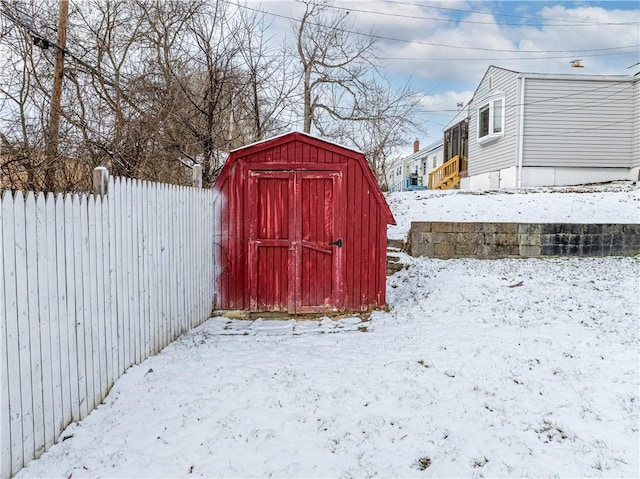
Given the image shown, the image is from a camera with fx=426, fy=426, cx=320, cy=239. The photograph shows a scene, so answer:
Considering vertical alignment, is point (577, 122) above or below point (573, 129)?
above

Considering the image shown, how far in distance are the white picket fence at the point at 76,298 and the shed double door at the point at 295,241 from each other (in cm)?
139

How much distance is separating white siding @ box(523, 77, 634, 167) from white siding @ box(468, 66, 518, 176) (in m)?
0.42

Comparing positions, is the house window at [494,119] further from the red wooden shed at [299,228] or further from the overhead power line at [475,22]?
the red wooden shed at [299,228]

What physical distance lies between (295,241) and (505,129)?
11607 mm

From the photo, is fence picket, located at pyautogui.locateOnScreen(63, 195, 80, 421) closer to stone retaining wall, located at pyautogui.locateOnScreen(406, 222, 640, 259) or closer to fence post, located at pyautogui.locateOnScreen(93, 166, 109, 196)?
fence post, located at pyautogui.locateOnScreen(93, 166, 109, 196)

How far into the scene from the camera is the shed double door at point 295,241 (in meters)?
6.16

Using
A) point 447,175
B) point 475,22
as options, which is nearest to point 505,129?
point 475,22

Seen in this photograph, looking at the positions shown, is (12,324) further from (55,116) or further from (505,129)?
(505,129)

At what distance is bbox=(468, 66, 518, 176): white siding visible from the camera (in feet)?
46.8

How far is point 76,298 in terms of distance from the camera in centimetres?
305

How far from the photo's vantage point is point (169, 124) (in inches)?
314

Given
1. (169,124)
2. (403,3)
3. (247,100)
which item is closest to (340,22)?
(403,3)

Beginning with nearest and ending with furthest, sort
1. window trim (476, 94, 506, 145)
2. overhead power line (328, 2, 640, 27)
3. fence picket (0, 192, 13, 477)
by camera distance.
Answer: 1. fence picket (0, 192, 13, 477)
2. overhead power line (328, 2, 640, 27)
3. window trim (476, 94, 506, 145)

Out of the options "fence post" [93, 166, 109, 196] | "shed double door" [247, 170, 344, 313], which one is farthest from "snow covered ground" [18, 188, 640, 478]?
"fence post" [93, 166, 109, 196]
